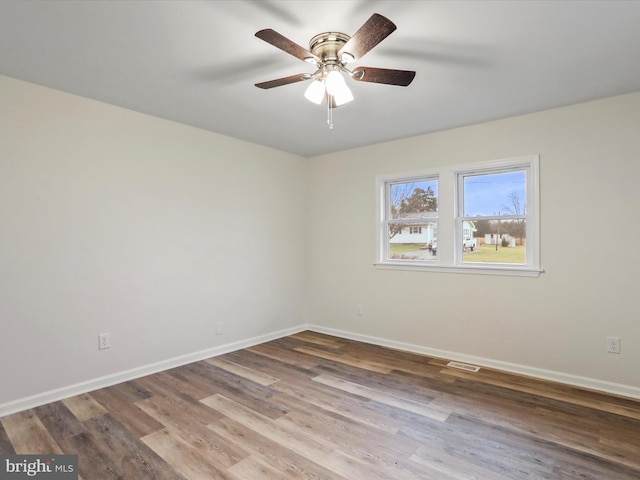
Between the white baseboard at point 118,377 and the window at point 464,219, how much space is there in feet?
6.47

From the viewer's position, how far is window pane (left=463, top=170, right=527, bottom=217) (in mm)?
3451

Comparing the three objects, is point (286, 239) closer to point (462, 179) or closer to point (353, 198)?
point (353, 198)

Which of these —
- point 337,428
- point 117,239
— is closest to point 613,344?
point 337,428

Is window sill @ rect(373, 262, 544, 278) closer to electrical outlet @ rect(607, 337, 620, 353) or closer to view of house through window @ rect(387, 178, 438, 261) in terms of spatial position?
view of house through window @ rect(387, 178, 438, 261)

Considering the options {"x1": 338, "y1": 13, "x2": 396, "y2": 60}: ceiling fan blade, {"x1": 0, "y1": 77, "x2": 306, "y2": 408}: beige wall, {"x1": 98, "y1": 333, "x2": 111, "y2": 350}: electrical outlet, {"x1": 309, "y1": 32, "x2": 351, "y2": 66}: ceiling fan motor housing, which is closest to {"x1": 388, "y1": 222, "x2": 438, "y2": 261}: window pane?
{"x1": 0, "y1": 77, "x2": 306, "y2": 408}: beige wall

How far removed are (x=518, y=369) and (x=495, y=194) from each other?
5.64 feet

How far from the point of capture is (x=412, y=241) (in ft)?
13.7

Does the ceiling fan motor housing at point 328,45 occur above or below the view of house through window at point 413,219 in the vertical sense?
above

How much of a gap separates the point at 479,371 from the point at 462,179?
1.97 m

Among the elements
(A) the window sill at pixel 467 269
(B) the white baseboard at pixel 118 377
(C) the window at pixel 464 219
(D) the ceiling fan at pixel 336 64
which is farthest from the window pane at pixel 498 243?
(B) the white baseboard at pixel 118 377

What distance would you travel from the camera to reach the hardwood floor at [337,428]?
6.42ft

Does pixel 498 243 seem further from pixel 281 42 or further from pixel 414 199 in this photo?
pixel 281 42

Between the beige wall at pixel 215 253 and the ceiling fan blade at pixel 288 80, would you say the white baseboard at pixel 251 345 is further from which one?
the ceiling fan blade at pixel 288 80

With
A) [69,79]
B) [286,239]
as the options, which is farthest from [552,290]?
[69,79]
